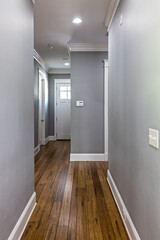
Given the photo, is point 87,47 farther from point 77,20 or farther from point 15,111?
point 15,111

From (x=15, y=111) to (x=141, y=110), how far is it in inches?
41.9

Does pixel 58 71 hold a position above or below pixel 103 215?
above

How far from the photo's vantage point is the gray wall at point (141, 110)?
1105 millimetres

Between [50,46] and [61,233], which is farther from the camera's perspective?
[50,46]

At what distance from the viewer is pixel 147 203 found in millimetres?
1244

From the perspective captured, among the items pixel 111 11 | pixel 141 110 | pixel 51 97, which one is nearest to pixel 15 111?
pixel 141 110

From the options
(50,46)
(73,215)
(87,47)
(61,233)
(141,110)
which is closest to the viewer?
(141,110)

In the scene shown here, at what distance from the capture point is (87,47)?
400cm

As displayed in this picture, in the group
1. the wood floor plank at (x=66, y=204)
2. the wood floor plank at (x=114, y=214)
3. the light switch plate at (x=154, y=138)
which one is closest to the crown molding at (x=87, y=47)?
the wood floor plank at (x=66, y=204)

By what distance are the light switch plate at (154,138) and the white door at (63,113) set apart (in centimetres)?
586

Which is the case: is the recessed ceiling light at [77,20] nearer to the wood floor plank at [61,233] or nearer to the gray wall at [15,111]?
the gray wall at [15,111]

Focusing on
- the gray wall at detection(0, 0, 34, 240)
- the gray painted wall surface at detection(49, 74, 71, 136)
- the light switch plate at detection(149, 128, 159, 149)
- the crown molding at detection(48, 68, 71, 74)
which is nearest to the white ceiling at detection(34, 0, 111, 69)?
the gray wall at detection(0, 0, 34, 240)

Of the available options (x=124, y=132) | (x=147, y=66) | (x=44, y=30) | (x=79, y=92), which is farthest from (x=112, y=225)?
(x=44, y=30)

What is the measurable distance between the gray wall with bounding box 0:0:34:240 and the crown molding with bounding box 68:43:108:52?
1984 millimetres
